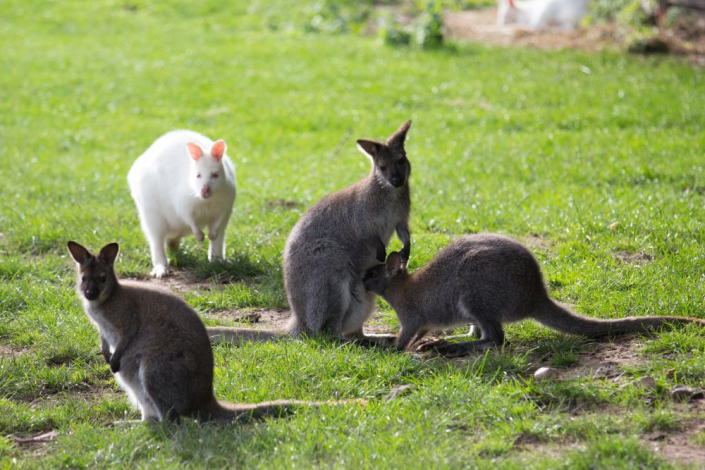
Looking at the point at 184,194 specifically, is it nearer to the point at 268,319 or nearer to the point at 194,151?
the point at 194,151

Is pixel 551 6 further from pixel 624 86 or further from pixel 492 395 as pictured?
pixel 492 395

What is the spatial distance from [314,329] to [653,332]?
2.05 m

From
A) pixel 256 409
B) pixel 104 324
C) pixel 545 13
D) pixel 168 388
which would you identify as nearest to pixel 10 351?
pixel 104 324

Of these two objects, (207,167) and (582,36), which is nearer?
(207,167)

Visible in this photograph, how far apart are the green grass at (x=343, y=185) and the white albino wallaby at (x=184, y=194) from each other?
28cm

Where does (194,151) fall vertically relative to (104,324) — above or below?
above

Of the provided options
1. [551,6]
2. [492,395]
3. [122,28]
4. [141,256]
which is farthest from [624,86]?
[122,28]

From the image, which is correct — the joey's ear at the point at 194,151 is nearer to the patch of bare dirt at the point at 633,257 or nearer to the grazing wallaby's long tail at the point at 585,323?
the grazing wallaby's long tail at the point at 585,323

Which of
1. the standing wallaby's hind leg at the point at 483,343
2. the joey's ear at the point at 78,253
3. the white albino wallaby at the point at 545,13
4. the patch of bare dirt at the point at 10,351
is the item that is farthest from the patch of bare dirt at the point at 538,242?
the white albino wallaby at the point at 545,13

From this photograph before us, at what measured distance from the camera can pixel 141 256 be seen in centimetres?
745

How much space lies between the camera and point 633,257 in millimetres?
6387

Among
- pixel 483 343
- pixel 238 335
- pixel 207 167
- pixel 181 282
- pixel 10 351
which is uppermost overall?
pixel 207 167

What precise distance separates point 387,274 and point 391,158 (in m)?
0.76

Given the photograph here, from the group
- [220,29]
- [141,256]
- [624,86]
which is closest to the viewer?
[141,256]
